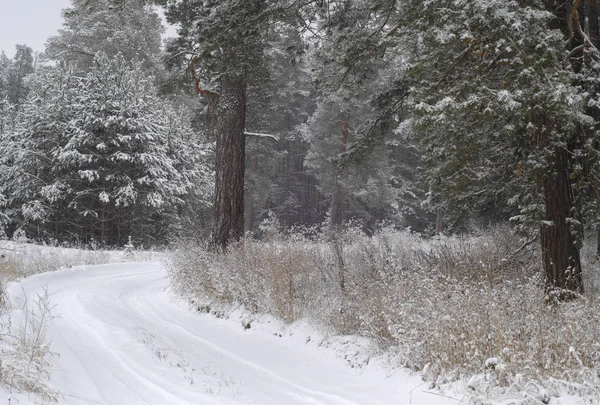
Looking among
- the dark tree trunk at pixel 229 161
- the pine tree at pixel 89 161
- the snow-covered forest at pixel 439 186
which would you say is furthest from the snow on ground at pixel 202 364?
the pine tree at pixel 89 161

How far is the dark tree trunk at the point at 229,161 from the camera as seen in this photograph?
399 inches

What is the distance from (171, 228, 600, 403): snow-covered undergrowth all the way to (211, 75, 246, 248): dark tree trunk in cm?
170

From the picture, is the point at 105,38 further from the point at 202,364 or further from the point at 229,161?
the point at 202,364

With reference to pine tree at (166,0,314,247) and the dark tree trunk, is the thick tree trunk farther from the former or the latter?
the dark tree trunk

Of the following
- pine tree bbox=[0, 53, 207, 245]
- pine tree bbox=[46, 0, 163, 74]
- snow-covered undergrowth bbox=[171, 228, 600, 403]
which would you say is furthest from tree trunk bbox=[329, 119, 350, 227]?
snow-covered undergrowth bbox=[171, 228, 600, 403]

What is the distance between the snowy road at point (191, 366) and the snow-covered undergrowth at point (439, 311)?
0.42 meters

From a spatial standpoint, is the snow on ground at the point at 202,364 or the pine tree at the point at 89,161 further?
the pine tree at the point at 89,161

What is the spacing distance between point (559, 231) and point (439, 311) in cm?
239

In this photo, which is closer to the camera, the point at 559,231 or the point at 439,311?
the point at 439,311

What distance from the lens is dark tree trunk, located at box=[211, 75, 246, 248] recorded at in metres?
10.1

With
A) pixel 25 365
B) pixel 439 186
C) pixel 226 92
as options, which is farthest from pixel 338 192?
pixel 25 365

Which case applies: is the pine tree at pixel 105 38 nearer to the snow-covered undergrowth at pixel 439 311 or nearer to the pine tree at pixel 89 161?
the pine tree at pixel 89 161

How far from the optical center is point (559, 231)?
19.6 feet

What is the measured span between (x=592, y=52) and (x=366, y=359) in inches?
183
